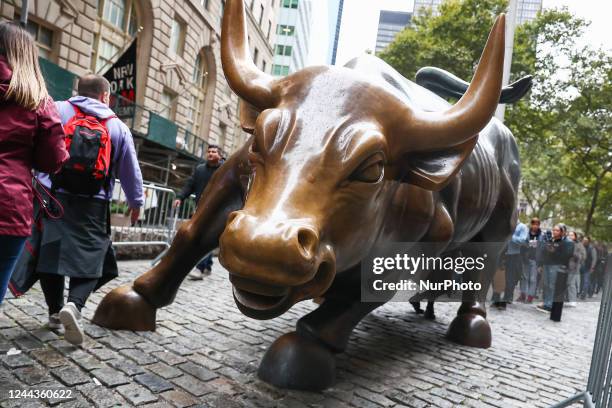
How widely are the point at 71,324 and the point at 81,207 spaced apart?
785 mm

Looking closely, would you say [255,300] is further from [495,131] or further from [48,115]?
[495,131]

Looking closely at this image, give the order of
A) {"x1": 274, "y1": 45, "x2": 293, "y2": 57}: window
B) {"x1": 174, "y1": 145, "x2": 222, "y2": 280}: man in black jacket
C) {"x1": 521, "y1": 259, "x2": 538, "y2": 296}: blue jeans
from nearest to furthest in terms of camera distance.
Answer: {"x1": 174, "y1": 145, "x2": 222, "y2": 280}: man in black jacket < {"x1": 521, "y1": 259, "x2": 538, "y2": 296}: blue jeans < {"x1": 274, "y1": 45, "x2": 293, "y2": 57}: window

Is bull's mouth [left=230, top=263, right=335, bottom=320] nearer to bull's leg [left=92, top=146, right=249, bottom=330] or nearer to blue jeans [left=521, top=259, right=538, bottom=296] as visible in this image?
bull's leg [left=92, top=146, right=249, bottom=330]

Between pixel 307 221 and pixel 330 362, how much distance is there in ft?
4.15

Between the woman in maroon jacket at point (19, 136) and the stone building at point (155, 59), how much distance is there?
1353 centimetres

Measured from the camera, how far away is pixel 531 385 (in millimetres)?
3793

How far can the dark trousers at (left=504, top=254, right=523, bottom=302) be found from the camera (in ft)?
23.5

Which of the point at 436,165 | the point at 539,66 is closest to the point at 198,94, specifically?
the point at 539,66

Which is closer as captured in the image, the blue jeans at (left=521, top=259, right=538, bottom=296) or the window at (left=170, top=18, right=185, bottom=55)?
the blue jeans at (left=521, top=259, right=538, bottom=296)

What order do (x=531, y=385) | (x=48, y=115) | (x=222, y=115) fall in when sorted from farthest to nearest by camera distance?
(x=222, y=115) < (x=531, y=385) < (x=48, y=115)

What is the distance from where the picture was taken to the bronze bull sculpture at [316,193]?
6.91 ft

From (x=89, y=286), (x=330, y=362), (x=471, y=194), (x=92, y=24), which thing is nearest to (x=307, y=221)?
(x=330, y=362)

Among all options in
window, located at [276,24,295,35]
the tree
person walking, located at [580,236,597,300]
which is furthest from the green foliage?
window, located at [276,24,295,35]

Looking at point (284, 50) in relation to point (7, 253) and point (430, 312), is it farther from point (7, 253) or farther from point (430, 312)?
point (7, 253)
